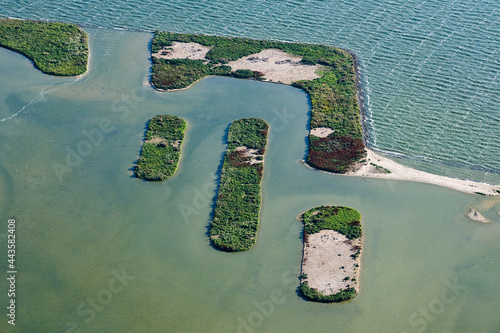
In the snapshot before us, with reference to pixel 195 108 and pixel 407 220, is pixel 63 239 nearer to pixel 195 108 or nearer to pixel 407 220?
pixel 195 108

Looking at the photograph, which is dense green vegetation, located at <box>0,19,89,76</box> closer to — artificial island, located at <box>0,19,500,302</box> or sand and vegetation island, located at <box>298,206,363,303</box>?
artificial island, located at <box>0,19,500,302</box>

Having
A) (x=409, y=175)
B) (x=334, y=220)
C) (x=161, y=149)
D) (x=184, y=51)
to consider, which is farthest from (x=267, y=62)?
(x=334, y=220)

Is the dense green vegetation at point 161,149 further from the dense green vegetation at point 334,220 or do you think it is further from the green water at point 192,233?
the dense green vegetation at point 334,220

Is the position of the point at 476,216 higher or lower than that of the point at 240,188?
lower

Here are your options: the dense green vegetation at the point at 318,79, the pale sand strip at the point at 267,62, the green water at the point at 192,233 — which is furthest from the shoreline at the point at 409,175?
the pale sand strip at the point at 267,62

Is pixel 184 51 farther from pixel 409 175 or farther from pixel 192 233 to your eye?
pixel 409 175

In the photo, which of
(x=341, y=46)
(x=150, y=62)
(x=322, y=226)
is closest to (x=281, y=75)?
(x=341, y=46)

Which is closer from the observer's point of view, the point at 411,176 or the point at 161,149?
the point at 411,176
